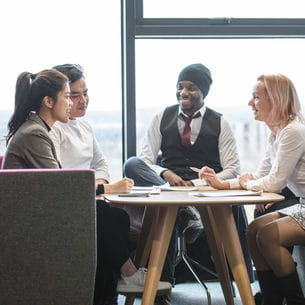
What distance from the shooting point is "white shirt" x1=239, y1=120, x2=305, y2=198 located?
288 centimetres

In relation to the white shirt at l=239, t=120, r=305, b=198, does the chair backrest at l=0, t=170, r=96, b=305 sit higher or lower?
lower

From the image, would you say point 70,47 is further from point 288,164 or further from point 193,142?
point 288,164

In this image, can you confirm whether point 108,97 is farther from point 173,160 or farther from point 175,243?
point 175,243

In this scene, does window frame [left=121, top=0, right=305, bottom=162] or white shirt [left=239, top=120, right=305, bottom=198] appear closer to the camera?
white shirt [left=239, top=120, right=305, bottom=198]

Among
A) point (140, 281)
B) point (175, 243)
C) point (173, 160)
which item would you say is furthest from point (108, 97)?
point (140, 281)

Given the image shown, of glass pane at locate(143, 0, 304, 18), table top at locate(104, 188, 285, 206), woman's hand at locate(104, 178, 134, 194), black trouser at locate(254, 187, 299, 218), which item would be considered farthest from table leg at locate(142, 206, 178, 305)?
glass pane at locate(143, 0, 304, 18)

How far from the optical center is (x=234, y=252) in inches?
107

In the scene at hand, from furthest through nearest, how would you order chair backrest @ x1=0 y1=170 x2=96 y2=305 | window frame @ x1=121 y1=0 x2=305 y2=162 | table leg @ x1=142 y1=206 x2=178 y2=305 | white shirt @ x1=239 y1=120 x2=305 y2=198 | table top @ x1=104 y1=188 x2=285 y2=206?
window frame @ x1=121 y1=0 x2=305 y2=162 < white shirt @ x1=239 y1=120 x2=305 y2=198 < table leg @ x1=142 y1=206 x2=178 y2=305 < table top @ x1=104 y1=188 x2=285 y2=206 < chair backrest @ x1=0 y1=170 x2=96 y2=305

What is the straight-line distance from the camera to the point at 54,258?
224 centimetres

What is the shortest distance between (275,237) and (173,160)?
125 cm

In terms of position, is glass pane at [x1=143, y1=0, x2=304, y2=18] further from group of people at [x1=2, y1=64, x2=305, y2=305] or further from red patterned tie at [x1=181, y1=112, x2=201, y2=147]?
red patterned tie at [x1=181, y1=112, x2=201, y2=147]

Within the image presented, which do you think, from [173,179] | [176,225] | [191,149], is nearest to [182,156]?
[191,149]

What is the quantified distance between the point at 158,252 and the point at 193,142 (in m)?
1.32

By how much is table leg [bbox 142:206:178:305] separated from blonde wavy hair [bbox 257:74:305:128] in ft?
2.57
